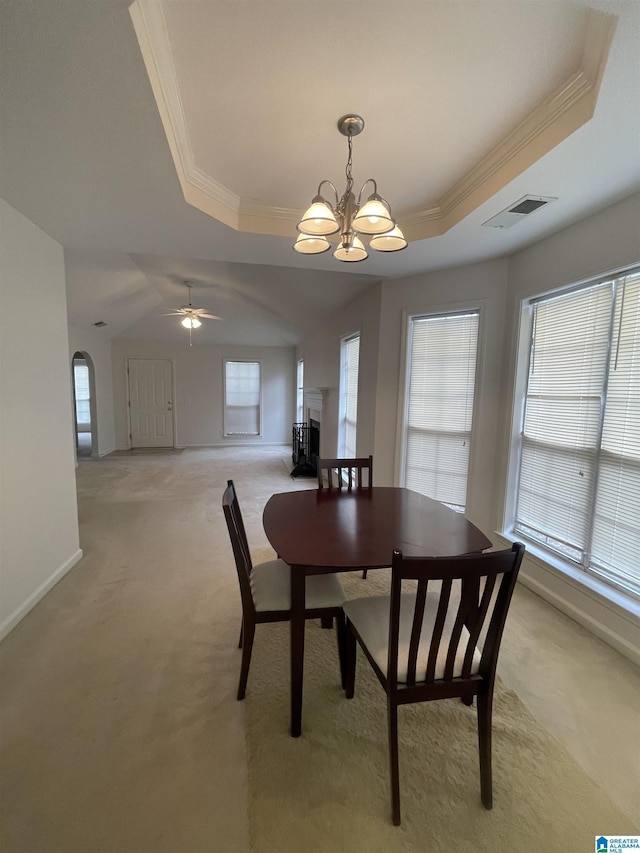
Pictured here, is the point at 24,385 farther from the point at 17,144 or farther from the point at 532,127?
the point at 532,127

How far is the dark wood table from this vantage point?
1.39 metres

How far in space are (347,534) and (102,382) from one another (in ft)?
23.0

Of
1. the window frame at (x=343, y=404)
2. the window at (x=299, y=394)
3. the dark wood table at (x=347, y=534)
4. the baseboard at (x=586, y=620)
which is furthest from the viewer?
the window at (x=299, y=394)

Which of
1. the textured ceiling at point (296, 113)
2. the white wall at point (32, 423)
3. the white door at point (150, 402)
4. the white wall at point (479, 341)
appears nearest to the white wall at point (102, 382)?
the white door at point (150, 402)

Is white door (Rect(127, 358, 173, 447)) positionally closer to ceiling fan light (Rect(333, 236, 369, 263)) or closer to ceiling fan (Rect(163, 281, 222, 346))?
ceiling fan (Rect(163, 281, 222, 346))

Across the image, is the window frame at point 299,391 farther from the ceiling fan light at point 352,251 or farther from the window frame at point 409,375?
the ceiling fan light at point 352,251

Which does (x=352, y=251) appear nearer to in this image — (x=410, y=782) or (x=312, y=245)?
(x=312, y=245)

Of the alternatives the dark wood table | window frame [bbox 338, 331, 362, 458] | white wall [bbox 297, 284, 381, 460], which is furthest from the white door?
the dark wood table

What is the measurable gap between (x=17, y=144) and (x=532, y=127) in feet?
7.40

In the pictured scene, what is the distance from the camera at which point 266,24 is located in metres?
1.17

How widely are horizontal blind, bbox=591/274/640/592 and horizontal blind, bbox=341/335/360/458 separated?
2.53 meters

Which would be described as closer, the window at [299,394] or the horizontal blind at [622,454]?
the horizontal blind at [622,454]

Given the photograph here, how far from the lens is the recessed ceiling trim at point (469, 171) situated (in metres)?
1.16

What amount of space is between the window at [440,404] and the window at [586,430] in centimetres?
50
